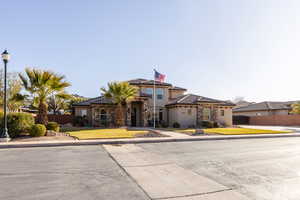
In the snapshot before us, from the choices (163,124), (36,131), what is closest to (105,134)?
(36,131)

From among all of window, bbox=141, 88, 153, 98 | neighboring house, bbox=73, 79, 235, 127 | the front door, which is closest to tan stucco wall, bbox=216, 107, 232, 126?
neighboring house, bbox=73, 79, 235, 127

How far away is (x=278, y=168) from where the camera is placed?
21.6 ft

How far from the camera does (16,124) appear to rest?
13.4 metres

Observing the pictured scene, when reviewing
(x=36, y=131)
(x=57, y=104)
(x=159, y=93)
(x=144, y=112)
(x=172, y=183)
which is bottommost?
(x=172, y=183)

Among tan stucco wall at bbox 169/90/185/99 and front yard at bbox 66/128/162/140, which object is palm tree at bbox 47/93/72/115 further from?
front yard at bbox 66/128/162/140

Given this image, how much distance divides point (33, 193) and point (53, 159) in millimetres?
3618

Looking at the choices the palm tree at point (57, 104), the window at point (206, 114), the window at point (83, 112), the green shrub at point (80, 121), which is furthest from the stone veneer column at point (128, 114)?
the palm tree at point (57, 104)

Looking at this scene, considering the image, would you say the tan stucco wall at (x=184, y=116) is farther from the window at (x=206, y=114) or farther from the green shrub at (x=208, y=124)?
the green shrub at (x=208, y=124)

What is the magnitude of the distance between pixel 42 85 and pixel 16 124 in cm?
327

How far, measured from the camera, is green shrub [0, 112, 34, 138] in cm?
1327

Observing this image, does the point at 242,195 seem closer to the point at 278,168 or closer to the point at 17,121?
the point at 278,168

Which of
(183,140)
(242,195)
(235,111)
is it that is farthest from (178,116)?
(235,111)

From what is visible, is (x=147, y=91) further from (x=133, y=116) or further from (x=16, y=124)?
(x=16, y=124)

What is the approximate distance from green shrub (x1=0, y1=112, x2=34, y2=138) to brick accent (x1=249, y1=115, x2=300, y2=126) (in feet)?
125
